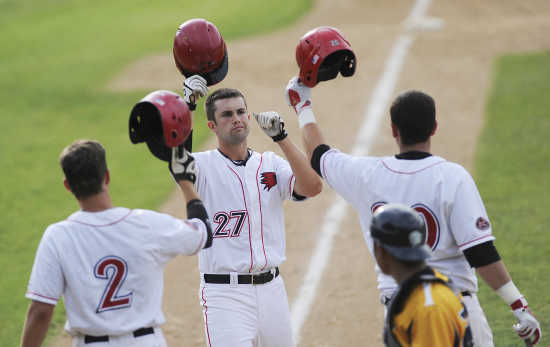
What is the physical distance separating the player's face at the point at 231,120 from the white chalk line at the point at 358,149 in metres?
2.09

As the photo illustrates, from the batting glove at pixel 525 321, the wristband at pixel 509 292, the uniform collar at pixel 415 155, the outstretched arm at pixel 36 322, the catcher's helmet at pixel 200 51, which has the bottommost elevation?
the batting glove at pixel 525 321

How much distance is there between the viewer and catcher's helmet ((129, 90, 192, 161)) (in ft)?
12.0

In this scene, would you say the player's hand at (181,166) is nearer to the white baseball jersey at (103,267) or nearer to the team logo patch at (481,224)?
the white baseball jersey at (103,267)

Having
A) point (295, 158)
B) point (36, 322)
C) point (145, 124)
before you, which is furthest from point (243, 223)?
point (36, 322)

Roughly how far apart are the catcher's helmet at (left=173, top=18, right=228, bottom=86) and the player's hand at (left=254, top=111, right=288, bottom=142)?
2.36 feet

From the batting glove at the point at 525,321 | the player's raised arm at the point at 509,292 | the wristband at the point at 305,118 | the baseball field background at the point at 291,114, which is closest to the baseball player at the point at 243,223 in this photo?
the wristband at the point at 305,118

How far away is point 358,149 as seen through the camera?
1040 cm

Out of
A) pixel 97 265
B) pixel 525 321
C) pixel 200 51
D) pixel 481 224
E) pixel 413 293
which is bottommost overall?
pixel 525 321

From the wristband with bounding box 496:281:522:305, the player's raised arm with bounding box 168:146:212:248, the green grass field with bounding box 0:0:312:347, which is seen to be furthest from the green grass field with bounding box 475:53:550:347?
the green grass field with bounding box 0:0:312:347

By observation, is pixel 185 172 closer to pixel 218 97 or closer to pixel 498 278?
pixel 218 97

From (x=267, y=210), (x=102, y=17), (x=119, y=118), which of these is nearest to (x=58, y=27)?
(x=102, y=17)

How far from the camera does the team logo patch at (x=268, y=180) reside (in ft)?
15.5

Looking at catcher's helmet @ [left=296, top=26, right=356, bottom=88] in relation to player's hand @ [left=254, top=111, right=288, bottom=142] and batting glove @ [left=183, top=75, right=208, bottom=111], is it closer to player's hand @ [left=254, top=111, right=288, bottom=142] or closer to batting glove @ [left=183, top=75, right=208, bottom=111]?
player's hand @ [left=254, top=111, right=288, bottom=142]

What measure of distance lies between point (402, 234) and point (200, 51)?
2.36 meters
